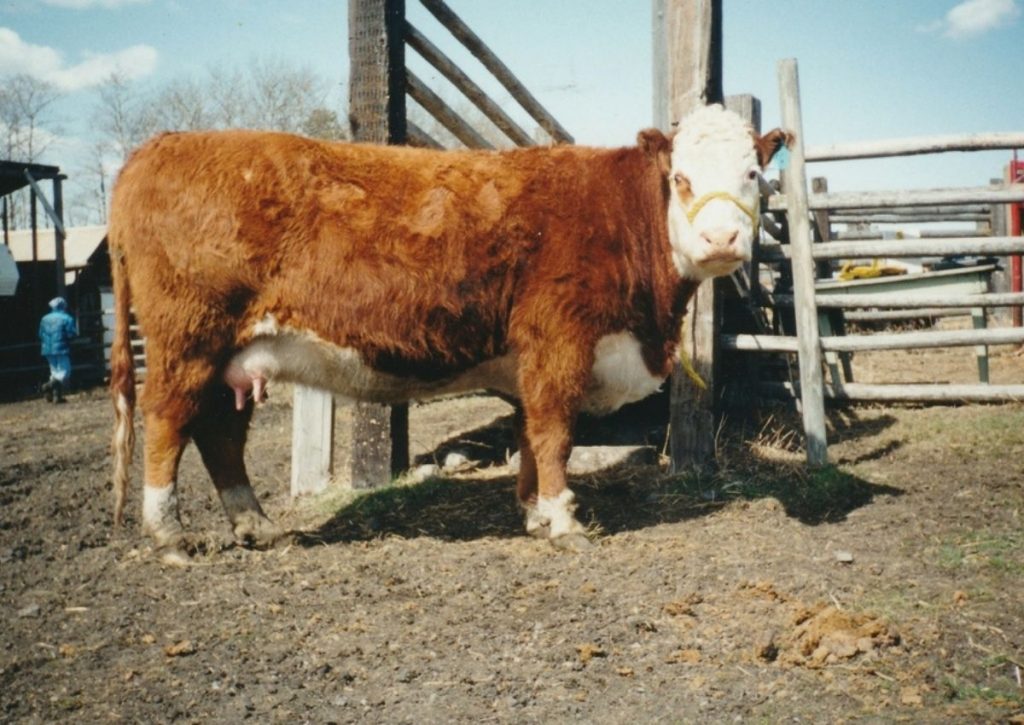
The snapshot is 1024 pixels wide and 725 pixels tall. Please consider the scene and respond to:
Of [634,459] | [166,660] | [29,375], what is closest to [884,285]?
[634,459]

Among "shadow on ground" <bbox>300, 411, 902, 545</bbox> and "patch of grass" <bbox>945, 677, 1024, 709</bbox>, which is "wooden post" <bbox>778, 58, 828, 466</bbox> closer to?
"shadow on ground" <bbox>300, 411, 902, 545</bbox>

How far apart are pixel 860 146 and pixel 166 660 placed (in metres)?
5.75

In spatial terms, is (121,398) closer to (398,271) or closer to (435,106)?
(398,271)

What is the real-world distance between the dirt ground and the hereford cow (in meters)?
0.59

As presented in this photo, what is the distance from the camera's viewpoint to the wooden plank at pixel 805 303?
6.18 metres

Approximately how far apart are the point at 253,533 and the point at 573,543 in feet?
6.10

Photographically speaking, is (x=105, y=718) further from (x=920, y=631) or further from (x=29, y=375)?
(x=29, y=375)

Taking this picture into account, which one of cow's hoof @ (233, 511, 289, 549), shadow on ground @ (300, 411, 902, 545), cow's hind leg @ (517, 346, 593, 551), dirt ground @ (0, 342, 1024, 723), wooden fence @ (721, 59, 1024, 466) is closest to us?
dirt ground @ (0, 342, 1024, 723)

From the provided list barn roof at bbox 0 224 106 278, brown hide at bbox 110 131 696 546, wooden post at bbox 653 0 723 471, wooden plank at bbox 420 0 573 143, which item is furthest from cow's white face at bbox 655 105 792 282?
barn roof at bbox 0 224 106 278

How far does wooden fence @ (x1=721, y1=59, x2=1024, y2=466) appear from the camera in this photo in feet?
20.4

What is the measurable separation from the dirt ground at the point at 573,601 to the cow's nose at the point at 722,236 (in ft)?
5.16

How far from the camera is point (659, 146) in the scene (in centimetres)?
518

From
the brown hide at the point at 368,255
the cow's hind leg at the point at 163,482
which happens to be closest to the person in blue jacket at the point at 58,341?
the cow's hind leg at the point at 163,482

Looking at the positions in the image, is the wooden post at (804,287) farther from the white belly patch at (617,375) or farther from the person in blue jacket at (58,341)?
the person in blue jacket at (58,341)
